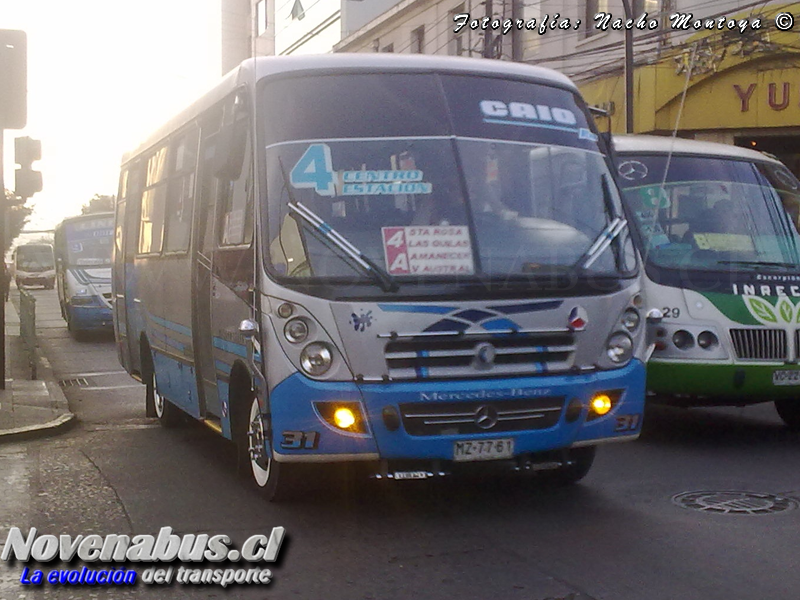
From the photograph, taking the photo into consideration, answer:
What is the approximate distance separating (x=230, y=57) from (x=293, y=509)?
61.9 m

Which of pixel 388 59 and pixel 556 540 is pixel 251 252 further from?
pixel 556 540

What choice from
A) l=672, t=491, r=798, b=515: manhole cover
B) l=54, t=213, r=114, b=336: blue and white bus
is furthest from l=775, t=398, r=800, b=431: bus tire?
l=54, t=213, r=114, b=336: blue and white bus

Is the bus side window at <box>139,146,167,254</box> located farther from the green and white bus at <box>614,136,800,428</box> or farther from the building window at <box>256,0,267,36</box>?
the building window at <box>256,0,267,36</box>

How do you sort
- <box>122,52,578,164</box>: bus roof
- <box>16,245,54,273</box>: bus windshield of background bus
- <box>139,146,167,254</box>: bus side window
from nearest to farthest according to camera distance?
<box>122,52,578,164</box>: bus roof, <box>139,146,167,254</box>: bus side window, <box>16,245,54,273</box>: bus windshield of background bus

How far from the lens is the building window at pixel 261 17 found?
55.6 meters

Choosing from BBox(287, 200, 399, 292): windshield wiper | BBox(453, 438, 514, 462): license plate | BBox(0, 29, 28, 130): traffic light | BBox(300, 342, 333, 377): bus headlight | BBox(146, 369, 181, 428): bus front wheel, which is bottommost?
BBox(146, 369, 181, 428): bus front wheel

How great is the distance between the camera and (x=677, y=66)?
22375 mm

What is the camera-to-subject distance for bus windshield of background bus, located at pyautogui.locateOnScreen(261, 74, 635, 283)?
20.8ft

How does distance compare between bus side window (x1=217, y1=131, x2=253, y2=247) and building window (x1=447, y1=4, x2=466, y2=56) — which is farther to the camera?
building window (x1=447, y1=4, x2=466, y2=56)

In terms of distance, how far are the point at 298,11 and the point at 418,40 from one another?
50.6 feet

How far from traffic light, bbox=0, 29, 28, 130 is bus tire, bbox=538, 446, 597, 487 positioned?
778 cm

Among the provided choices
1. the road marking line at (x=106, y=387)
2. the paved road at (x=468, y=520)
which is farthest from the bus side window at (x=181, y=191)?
the road marking line at (x=106, y=387)

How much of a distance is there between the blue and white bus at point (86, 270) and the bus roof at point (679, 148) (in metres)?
14.1

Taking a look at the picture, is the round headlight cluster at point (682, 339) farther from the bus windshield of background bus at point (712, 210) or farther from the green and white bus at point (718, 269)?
the bus windshield of background bus at point (712, 210)
